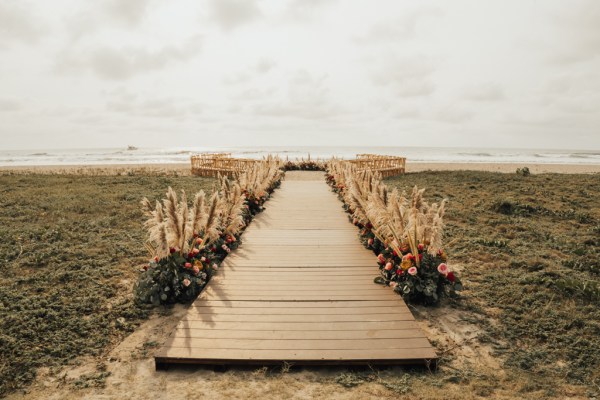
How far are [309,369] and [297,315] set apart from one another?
0.90 meters

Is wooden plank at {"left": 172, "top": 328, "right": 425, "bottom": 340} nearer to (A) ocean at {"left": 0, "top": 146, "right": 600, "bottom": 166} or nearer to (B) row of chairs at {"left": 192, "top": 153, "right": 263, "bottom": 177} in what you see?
(B) row of chairs at {"left": 192, "top": 153, "right": 263, "bottom": 177}

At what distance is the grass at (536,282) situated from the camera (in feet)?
13.1

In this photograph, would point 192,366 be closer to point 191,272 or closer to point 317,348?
point 317,348

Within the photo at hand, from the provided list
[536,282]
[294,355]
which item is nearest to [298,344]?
[294,355]

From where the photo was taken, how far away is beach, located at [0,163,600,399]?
3.56 metres

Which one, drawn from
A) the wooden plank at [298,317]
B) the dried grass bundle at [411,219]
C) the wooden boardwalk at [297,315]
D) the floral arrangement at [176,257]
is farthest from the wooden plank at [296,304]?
the dried grass bundle at [411,219]

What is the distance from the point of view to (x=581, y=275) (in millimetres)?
6332

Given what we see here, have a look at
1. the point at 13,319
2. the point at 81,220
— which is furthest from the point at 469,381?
the point at 81,220

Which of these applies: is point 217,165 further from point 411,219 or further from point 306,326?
point 306,326

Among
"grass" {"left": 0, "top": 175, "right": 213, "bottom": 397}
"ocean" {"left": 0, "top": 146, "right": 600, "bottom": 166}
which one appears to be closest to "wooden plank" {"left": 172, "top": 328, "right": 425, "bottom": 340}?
"grass" {"left": 0, "top": 175, "right": 213, "bottom": 397}

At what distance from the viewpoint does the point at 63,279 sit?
6199mm

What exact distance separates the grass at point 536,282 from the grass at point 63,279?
4506 mm

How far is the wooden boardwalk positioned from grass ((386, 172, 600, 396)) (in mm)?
1154

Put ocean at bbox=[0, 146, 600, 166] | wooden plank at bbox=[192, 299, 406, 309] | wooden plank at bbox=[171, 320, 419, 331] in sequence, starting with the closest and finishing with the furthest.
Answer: wooden plank at bbox=[171, 320, 419, 331] → wooden plank at bbox=[192, 299, 406, 309] → ocean at bbox=[0, 146, 600, 166]
